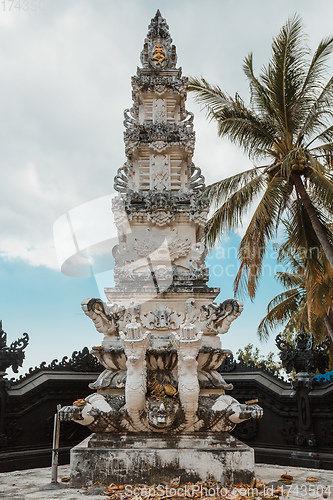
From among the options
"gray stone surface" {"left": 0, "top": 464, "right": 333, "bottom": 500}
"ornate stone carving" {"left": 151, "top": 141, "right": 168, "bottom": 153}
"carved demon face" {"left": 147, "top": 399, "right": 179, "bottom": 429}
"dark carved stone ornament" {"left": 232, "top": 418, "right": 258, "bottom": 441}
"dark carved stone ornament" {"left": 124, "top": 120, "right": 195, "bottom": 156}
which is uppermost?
"dark carved stone ornament" {"left": 124, "top": 120, "right": 195, "bottom": 156}

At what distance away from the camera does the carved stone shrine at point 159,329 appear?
6.07 meters

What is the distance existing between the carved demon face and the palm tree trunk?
23.1ft

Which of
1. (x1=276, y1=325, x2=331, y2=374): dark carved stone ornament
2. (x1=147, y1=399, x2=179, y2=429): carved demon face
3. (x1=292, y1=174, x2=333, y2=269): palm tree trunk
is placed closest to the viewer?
(x1=147, y1=399, x2=179, y2=429): carved demon face

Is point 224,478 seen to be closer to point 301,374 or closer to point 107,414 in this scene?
point 107,414

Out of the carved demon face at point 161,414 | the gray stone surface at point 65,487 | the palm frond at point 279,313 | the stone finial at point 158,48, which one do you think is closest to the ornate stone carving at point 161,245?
the carved demon face at point 161,414

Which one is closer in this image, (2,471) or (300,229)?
(2,471)

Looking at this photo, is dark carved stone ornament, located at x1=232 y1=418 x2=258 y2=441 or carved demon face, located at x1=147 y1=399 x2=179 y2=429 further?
dark carved stone ornament, located at x1=232 y1=418 x2=258 y2=441

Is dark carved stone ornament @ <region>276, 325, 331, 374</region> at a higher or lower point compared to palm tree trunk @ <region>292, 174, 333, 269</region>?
lower

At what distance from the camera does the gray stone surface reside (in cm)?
553

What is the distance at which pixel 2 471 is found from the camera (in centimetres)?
830

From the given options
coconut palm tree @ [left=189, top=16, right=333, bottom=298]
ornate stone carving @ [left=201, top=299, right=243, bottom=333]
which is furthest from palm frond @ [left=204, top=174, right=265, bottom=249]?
ornate stone carving @ [left=201, top=299, right=243, bottom=333]

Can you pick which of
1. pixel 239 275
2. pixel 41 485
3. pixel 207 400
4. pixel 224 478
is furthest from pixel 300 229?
pixel 41 485

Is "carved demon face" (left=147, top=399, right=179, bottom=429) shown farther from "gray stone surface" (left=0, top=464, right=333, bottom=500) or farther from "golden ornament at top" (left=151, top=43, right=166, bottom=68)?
"golden ornament at top" (left=151, top=43, right=166, bottom=68)

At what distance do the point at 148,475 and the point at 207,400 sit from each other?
1532 millimetres
